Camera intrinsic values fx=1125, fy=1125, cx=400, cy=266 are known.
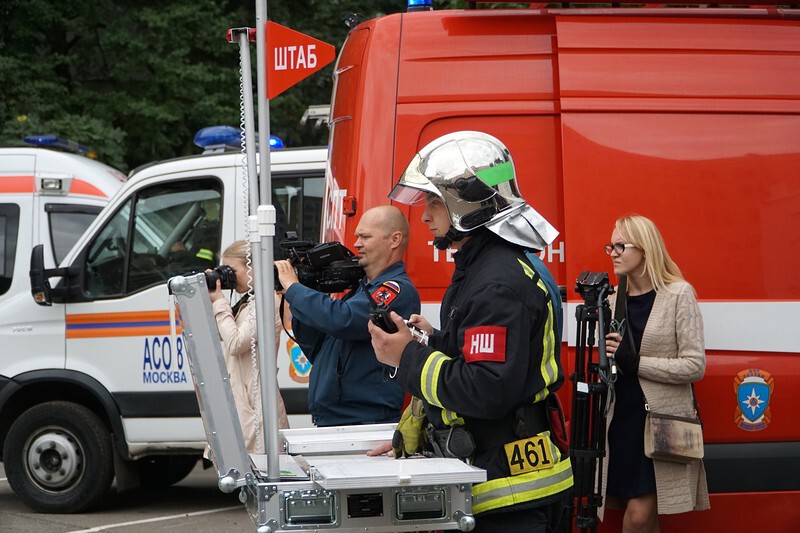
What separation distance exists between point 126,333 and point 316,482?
15.3 ft

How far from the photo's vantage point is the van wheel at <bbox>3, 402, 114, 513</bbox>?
24.4 feet

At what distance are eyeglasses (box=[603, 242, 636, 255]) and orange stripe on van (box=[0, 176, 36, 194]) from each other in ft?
18.4

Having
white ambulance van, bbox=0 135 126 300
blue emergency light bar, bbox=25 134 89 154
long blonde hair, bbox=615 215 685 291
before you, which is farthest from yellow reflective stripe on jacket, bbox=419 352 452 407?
blue emergency light bar, bbox=25 134 89 154

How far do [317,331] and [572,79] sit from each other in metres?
1.47

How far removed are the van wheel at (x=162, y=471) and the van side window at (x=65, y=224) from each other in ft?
5.60

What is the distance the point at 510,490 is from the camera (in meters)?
3.10

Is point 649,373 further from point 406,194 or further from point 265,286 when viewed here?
point 265,286

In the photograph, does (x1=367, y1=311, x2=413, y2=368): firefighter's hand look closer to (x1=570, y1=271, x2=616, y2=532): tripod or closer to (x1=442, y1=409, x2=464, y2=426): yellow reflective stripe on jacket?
(x1=442, y1=409, x2=464, y2=426): yellow reflective stripe on jacket

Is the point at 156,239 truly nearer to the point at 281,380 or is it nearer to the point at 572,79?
the point at 281,380

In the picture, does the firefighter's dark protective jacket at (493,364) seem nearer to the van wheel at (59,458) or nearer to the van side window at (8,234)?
the van wheel at (59,458)

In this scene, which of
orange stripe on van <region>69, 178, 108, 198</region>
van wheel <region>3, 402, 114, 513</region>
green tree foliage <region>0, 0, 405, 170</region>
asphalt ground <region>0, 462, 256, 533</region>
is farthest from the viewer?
green tree foliage <region>0, 0, 405, 170</region>

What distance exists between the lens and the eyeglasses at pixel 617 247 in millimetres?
4312

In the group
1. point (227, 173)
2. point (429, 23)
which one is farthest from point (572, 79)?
point (227, 173)

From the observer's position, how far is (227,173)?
23.8 ft
